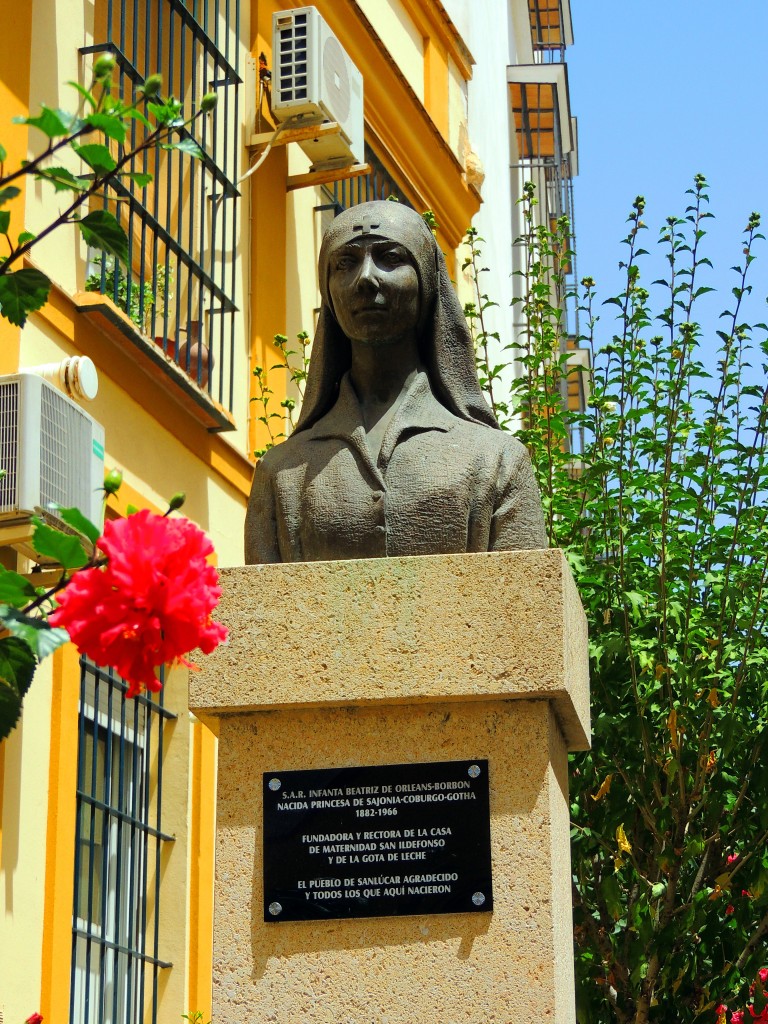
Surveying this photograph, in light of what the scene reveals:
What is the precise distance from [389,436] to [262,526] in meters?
0.42

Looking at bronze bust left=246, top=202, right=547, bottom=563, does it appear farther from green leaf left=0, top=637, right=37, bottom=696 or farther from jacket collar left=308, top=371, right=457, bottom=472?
green leaf left=0, top=637, right=37, bottom=696

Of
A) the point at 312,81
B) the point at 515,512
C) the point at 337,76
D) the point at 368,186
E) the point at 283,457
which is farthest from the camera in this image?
the point at 368,186

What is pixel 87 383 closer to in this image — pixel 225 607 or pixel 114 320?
pixel 114 320

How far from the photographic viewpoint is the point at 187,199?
9719mm

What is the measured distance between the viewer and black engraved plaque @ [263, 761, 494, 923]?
14.5ft

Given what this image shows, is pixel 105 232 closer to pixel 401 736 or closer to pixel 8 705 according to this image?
pixel 8 705

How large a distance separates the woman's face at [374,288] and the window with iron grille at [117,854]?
3.00 metres

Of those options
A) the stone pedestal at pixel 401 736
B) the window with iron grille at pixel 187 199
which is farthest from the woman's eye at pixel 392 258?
the window with iron grille at pixel 187 199

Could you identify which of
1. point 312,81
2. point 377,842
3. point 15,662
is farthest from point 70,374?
point 15,662

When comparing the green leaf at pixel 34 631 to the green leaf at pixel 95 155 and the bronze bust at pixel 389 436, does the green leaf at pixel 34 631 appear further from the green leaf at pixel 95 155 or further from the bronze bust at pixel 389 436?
the bronze bust at pixel 389 436

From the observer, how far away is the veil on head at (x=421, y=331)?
501 cm

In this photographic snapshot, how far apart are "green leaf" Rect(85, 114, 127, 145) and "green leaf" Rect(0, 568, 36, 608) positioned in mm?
647

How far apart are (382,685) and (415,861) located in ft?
1.40

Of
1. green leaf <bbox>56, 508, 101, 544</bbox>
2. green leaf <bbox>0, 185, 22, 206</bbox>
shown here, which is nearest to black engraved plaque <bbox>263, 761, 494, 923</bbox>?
green leaf <bbox>0, 185, 22, 206</bbox>
